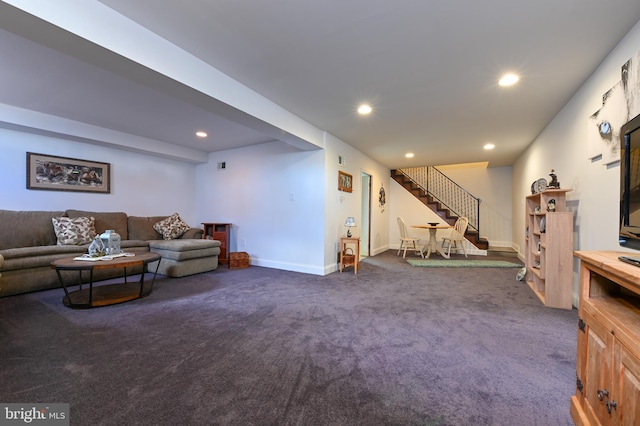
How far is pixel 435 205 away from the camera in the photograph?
738 centimetres

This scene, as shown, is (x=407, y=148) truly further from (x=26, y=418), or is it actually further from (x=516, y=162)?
(x=26, y=418)

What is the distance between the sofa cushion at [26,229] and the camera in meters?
3.50

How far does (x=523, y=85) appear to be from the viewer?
106 inches

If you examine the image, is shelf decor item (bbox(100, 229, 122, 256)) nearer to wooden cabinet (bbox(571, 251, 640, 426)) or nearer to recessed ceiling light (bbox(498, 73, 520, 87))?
wooden cabinet (bbox(571, 251, 640, 426))

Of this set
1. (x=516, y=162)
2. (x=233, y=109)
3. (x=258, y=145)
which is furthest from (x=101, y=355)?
(x=516, y=162)

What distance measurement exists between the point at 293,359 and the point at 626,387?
5.24 ft

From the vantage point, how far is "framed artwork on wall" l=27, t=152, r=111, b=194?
13.1 ft

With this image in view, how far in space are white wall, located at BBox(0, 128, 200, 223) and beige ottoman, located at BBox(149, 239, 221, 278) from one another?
4.61 feet

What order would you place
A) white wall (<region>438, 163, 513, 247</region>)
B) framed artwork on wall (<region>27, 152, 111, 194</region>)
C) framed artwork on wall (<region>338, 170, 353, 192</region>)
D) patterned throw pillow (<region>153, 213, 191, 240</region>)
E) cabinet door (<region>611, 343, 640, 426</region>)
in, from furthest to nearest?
1. white wall (<region>438, 163, 513, 247</region>)
2. patterned throw pillow (<region>153, 213, 191, 240</region>)
3. framed artwork on wall (<region>338, 170, 353, 192</region>)
4. framed artwork on wall (<region>27, 152, 111, 194</region>)
5. cabinet door (<region>611, 343, 640, 426</region>)

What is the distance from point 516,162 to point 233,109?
688 cm

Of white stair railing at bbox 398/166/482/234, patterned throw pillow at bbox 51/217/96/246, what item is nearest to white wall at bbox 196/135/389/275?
patterned throw pillow at bbox 51/217/96/246

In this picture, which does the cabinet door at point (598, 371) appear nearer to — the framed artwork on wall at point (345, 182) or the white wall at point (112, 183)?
the framed artwork on wall at point (345, 182)

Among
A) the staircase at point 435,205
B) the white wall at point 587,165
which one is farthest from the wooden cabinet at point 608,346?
the staircase at point 435,205

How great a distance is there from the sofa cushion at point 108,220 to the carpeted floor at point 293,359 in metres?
1.50
